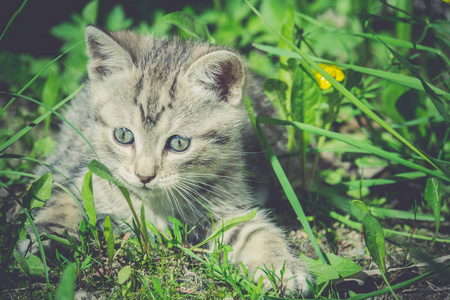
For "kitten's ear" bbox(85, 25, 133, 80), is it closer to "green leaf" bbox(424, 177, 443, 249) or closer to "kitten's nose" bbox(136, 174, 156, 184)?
"kitten's nose" bbox(136, 174, 156, 184)

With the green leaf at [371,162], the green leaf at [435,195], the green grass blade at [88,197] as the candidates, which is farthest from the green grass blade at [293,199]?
the green grass blade at [88,197]

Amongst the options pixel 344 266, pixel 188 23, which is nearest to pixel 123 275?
pixel 344 266

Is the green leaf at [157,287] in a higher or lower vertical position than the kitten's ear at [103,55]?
lower

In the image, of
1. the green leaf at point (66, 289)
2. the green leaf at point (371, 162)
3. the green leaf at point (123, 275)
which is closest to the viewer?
the green leaf at point (66, 289)

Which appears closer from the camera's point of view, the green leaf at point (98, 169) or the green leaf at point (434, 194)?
the green leaf at point (98, 169)

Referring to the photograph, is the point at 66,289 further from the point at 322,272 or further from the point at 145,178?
the point at 322,272

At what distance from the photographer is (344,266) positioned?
5.02ft

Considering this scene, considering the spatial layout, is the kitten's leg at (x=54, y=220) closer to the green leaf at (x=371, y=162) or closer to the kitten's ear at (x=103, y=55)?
the kitten's ear at (x=103, y=55)

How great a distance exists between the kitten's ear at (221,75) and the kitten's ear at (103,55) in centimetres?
32

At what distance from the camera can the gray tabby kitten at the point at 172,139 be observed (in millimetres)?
1607

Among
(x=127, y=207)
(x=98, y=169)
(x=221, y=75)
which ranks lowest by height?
(x=127, y=207)

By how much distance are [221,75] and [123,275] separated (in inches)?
37.5

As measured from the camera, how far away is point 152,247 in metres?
1.69

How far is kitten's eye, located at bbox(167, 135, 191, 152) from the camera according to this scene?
5.38ft
